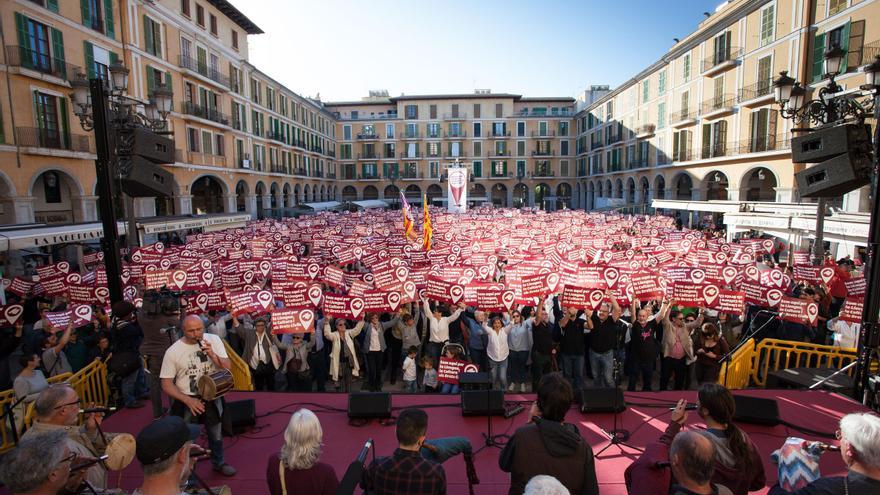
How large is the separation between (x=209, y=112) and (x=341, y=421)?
31.7 m

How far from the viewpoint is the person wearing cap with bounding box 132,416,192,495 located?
2.40 m

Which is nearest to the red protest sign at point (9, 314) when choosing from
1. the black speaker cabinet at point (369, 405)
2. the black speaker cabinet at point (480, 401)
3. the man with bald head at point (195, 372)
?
the man with bald head at point (195, 372)

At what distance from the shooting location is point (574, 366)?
25.8 feet

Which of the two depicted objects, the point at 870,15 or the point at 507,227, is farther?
the point at 507,227

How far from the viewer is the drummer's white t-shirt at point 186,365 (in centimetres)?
431

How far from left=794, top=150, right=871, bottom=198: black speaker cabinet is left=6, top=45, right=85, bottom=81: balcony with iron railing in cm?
2243

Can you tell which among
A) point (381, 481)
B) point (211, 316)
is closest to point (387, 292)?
point (211, 316)

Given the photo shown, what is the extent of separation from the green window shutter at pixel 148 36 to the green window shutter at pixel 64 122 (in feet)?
23.5

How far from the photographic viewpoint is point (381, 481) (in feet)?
9.64

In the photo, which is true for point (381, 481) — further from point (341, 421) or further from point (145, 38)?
point (145, 38)

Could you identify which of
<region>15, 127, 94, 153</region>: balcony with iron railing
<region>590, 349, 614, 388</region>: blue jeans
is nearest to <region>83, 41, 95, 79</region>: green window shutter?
<region>15, 127, 94, 153</region>: balcony with iron railing

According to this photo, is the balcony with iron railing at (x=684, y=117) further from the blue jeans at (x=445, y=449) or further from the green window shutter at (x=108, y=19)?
the green window shutter at (x=108, y=19)

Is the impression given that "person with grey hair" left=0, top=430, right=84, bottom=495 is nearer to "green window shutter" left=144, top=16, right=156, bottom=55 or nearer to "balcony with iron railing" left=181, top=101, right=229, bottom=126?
"green window shutter" left=144, top=16, right=156, bottom=55

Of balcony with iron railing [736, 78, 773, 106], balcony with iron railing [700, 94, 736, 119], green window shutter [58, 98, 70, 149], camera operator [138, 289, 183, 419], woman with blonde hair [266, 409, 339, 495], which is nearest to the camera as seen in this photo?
woman with blonde hair [266, 409, 339, 495]
